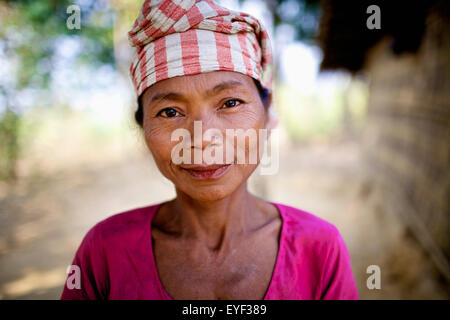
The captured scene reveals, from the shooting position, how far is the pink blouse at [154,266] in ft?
4.50

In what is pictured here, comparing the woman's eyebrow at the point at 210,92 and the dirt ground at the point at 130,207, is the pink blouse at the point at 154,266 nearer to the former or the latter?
the dirt ground at the point at 130,207

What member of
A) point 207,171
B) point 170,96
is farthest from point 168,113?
point 207,171

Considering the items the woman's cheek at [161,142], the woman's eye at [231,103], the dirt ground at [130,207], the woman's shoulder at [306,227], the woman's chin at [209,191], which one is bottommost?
the dirt ground at [130,207]

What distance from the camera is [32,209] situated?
713 centimetres

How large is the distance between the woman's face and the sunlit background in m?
0.54

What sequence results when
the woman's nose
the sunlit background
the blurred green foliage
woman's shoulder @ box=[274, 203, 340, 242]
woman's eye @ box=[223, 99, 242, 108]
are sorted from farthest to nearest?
the blurred green foliage, the sunlit background, woman's shoulder @ box=[274, 203, 340, 242], woman's eye @ box=[223, 99, 242, 108], the woman's nose

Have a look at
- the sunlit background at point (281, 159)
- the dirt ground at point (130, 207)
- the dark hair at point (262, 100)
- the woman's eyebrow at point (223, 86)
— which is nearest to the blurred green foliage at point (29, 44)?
the sunlit background at point (281, 159)

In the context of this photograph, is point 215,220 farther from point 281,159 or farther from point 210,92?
point 281,159

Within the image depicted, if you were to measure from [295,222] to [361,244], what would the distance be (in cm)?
467

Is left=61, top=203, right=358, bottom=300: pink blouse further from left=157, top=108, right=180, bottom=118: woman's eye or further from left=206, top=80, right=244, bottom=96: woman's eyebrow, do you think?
left=206, top=80, right=244, bottom=96: woman's eyebrow

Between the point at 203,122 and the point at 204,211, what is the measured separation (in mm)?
499

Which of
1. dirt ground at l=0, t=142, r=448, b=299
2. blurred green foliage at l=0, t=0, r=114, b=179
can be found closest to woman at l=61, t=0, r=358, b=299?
dirt ground at l=0, t=142, r=448, b=299

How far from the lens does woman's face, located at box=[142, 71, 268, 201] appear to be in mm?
1244
